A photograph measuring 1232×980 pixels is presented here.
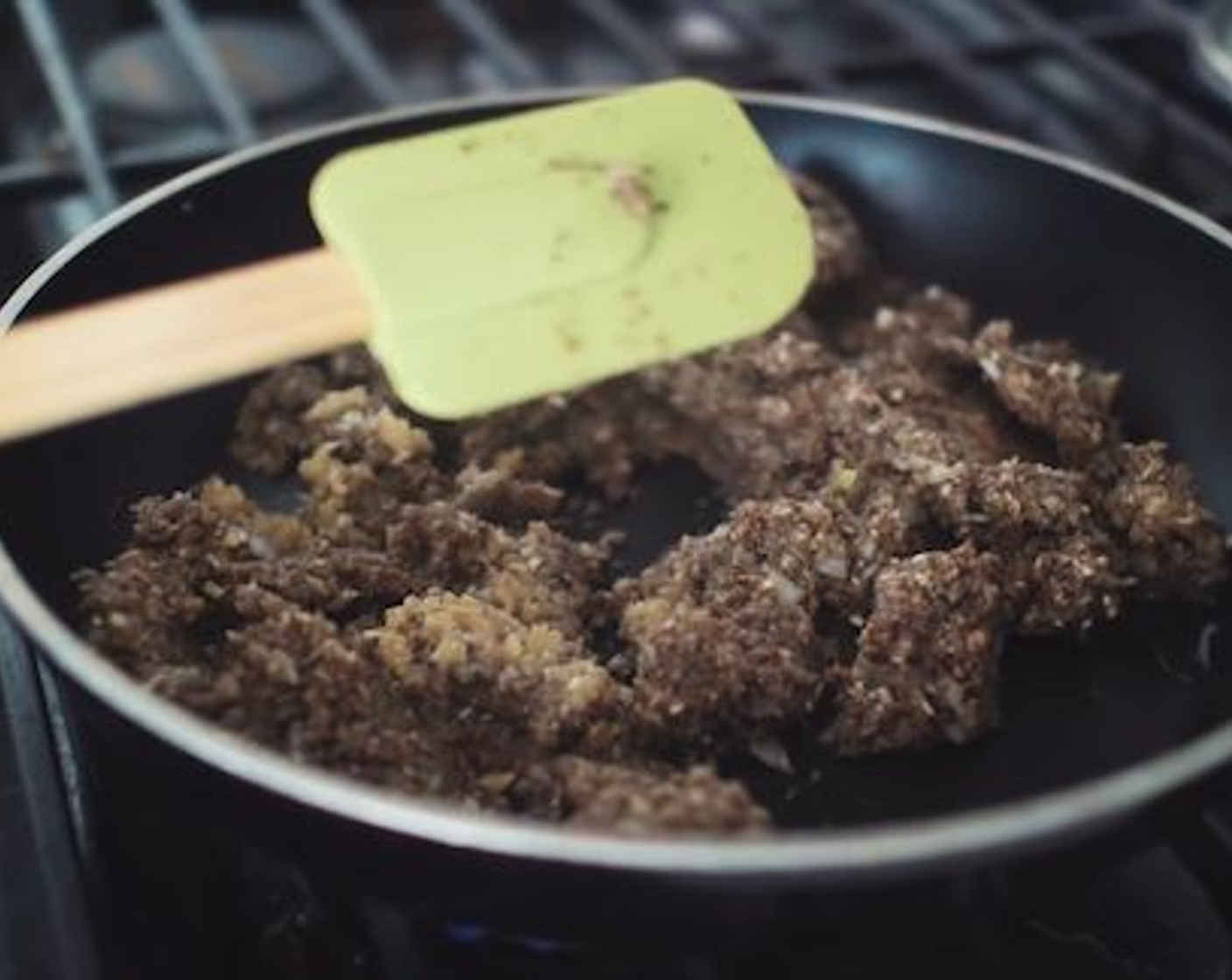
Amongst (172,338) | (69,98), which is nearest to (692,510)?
(172,338)

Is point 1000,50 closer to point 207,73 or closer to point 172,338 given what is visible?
point 207,73

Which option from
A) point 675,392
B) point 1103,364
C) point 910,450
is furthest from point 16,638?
point 1103,364

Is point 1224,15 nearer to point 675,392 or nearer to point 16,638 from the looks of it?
point 675,392

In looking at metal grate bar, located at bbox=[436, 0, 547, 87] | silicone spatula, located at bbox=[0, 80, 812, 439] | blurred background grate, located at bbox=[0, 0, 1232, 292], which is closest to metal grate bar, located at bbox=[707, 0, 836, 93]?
blurred background grate, located at bbox=[0, 0, 1232, 292]

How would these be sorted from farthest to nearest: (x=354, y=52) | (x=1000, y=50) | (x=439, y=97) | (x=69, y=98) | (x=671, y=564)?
(x=439, y=97) < (x=1000, y=50) < (x=354, y=52) < (x=69, y=98) < (x=671, y=564)

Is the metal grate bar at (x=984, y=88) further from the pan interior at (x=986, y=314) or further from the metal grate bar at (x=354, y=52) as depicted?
the metal grate bar at (x=354, y=52)

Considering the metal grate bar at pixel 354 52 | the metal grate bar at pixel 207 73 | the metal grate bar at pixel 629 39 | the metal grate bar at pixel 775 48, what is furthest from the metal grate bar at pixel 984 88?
the metal grate bar at pixel 207 73
